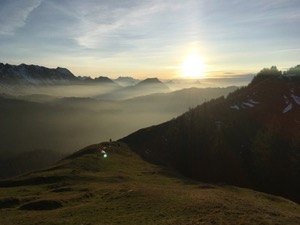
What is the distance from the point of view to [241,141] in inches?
5472

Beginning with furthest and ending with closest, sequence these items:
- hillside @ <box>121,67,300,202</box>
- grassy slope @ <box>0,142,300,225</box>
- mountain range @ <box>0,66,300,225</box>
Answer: hillside @ <box>121,67,300,202</box>, mountain range @ <box>0,66,300,225</box>, grassy slope @ <box>0,142,300,225</box>

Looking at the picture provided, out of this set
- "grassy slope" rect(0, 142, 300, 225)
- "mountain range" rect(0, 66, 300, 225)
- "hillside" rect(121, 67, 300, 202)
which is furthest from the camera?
"hillside" rect(121, 67, 300, 202)

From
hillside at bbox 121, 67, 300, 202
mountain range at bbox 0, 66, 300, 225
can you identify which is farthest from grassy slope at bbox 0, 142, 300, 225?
hillside at bbox 121, 67, 300, 202

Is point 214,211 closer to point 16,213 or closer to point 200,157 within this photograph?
point 16,213

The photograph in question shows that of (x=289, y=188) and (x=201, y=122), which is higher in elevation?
(x=201, y=122)

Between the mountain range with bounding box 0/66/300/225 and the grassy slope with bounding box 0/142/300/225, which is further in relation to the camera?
the mountain range with bounding box 0/66/300/225

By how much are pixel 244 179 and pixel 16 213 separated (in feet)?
304

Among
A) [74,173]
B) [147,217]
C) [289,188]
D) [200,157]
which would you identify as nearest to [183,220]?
[147,217]

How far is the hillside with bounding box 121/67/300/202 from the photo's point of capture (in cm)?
12369

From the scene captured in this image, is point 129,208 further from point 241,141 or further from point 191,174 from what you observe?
point 241,141

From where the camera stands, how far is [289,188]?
117 meters

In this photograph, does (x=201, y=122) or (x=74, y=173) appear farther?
(x=201, y=122)

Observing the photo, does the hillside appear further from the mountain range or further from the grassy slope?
the grassy slope

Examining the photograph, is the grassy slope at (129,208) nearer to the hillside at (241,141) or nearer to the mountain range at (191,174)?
the mountain range at (191,174)
